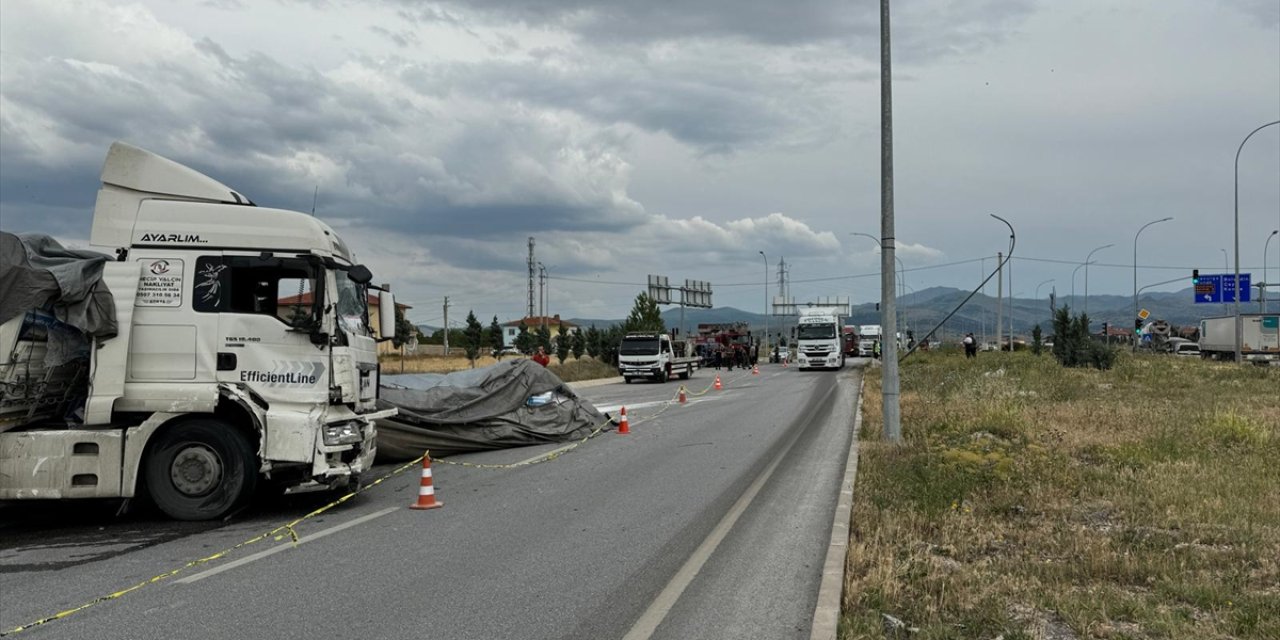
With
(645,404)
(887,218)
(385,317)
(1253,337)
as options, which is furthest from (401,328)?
(1253,337)

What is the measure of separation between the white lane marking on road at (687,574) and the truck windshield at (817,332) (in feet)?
127

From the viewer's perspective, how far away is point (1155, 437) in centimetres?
1348

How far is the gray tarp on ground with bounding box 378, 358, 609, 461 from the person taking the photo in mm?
13852

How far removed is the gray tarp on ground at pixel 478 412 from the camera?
13.9 meters

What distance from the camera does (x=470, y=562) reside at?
724cm

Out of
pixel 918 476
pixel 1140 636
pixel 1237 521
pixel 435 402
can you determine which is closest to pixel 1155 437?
pixel 918 476

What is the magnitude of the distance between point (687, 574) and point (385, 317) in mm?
5755

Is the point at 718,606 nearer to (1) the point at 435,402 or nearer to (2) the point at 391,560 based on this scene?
(2) the point at 391,560

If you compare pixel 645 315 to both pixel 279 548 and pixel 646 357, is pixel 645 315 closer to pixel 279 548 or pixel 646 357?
pixel 646 357

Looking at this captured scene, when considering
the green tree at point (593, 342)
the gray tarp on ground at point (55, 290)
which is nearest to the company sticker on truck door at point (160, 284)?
the gray tarp on ground at point (55, 290)

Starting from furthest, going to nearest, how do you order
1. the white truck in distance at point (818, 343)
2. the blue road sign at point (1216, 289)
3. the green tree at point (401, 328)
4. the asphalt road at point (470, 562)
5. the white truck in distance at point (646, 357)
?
the blue road sign at point (1216, 289) → the white truck in distance at point (818, 343) → the white truck in distance at point (646, 357) → the green tree at point (401, 328) → the asphalt road at point (470, 562)

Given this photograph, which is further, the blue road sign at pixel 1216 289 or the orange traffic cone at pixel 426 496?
the blue road sign at pixel 1216 289

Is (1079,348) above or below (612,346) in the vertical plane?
above

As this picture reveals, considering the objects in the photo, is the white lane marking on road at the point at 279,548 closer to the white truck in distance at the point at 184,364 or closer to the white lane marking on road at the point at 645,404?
the white truck in distance at the point at 184,364
